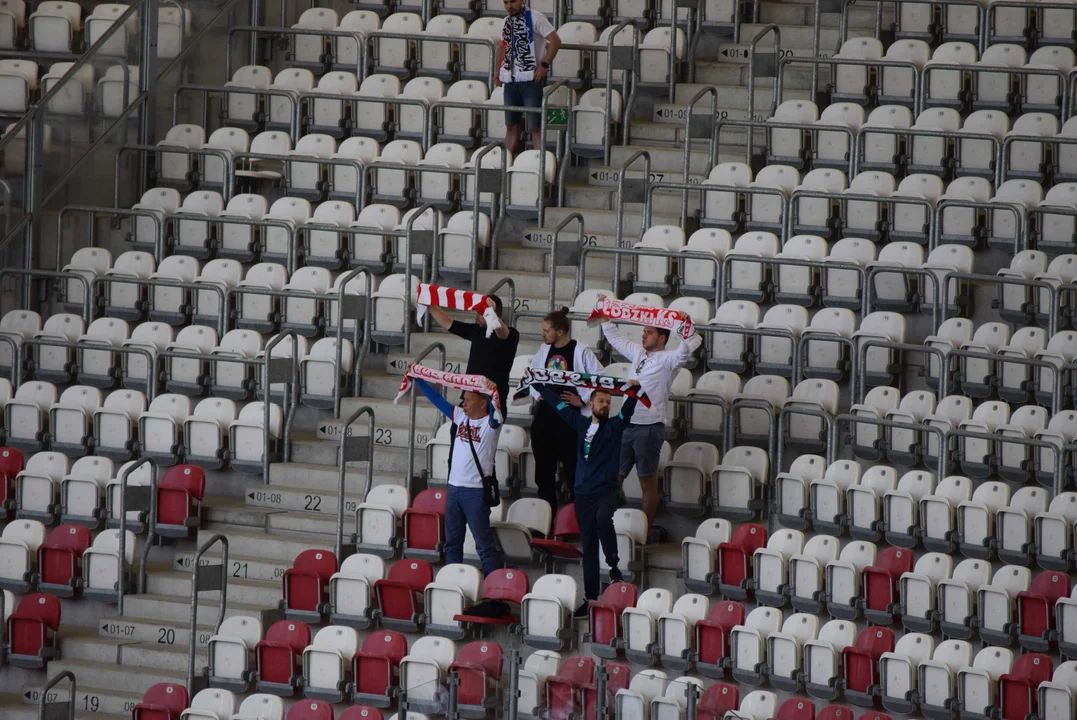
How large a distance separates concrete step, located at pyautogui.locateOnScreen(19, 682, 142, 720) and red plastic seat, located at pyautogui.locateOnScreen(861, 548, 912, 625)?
4.57 metres

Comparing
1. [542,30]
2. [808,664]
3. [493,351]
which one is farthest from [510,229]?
[808,664]

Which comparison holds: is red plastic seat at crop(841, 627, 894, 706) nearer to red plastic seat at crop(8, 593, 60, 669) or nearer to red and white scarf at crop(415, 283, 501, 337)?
red and white scarf at crop(415, 283, 501, 337)

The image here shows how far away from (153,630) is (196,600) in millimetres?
623

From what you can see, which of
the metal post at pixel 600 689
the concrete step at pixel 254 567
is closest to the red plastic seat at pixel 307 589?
the concrete step at pixel 254 567

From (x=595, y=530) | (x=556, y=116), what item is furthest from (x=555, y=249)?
(x=595, y=530)

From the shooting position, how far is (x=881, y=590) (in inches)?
448

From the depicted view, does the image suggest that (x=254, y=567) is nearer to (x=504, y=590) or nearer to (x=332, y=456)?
(x=332, y=456)

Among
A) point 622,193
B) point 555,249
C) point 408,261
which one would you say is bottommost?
point 408,261

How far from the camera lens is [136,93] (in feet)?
54.7

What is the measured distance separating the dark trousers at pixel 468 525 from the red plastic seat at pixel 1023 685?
3.17 meters

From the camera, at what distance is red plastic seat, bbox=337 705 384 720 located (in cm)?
1098

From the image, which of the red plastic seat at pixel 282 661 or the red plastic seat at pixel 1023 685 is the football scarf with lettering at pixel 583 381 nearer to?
the red plastic seat at pixel 282 661

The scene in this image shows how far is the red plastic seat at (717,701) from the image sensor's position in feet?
31.9

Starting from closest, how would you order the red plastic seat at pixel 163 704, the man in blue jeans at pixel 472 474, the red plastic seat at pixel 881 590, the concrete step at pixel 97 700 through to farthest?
the red plastic seat at pixel 881 590, the red plastic seat at pixel 163 704, the man in blue jeans at pixel 472 474, the concrete step at pixel 97 700
